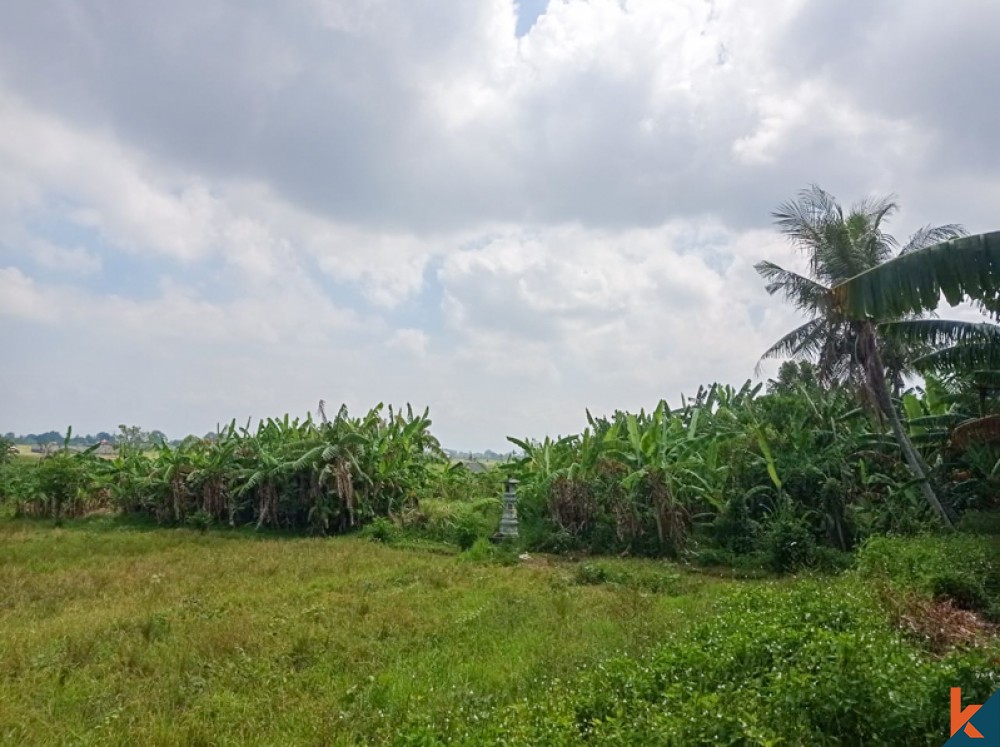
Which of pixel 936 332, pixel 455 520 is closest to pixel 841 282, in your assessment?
pixel 936 332

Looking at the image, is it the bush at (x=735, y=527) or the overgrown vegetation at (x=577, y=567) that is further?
the bush at (x=735, y=527)

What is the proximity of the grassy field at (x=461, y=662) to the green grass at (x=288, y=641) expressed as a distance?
20 mm

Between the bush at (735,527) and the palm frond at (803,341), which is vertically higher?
the palm frond at (803,341)

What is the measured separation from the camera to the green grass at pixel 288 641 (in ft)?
12.0

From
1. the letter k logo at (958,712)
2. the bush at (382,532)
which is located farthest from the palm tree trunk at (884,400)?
the bush at (382,532)

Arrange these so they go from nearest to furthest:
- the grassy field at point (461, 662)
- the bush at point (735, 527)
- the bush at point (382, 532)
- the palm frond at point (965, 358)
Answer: the grassy field at point (461, 662) < the palm frond at point (965, 358) < the bush at point (735, 527) < the bush at point (382, 532)

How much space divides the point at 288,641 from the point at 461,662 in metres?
1.43

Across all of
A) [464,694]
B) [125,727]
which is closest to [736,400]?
[464,694]

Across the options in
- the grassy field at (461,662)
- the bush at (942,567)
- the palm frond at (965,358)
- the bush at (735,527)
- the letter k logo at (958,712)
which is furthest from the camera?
the bush at (735,527)

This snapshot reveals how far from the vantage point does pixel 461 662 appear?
14.7 feet

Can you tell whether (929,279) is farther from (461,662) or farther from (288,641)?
(288,641)

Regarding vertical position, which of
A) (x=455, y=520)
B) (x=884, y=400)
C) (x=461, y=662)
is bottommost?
(x=461, y=662)

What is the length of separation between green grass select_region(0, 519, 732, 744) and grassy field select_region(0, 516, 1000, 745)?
0.07 feet

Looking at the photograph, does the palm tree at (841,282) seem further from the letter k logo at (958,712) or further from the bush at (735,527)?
the letter k logo at (958,712)
